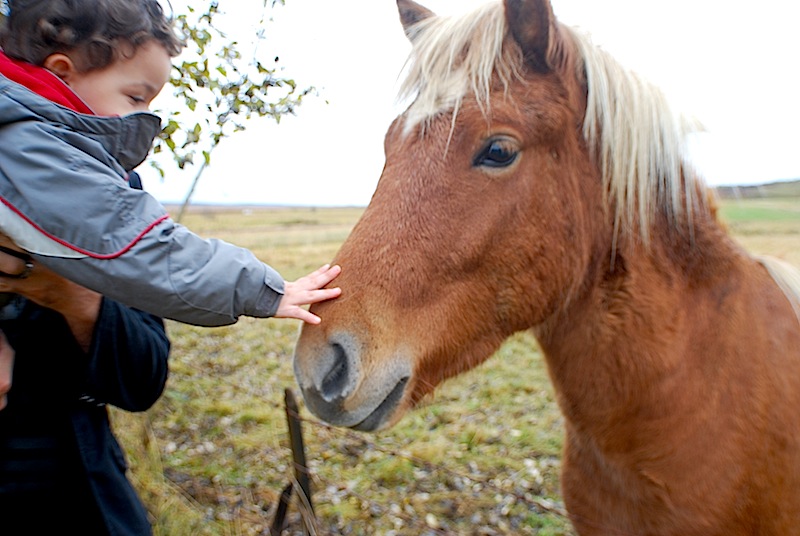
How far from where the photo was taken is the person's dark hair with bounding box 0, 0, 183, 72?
1531 millimetres

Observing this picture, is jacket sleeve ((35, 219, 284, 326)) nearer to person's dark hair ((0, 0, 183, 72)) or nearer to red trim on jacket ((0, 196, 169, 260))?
red trim on jacket ((0, 196, 169, 260))

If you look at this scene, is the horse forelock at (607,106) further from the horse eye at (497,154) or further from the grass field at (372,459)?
the grass field at (372,459)

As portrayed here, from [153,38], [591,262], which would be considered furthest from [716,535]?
[153,38]

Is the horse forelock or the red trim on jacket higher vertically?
the horse forelock

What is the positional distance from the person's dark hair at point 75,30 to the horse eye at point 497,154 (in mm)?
1154

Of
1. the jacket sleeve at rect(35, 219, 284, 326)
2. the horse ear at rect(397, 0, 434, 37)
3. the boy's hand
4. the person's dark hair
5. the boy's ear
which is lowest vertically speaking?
the boy's hand

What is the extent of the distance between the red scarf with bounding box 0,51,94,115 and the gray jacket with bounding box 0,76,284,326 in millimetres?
99

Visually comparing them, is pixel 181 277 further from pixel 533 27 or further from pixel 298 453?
pixel 298 453

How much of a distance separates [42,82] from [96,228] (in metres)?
0.50

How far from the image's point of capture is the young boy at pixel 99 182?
51.5 inches

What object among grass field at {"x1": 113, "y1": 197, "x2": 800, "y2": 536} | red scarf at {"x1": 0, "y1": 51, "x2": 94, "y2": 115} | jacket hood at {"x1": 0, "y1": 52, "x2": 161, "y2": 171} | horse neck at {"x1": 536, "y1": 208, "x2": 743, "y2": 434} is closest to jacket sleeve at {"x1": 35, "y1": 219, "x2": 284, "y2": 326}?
jacket hood at {"x1": 0, "y1": 52, "x2": 161, "y2": 171}

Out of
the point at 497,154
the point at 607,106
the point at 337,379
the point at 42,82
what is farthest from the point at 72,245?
the point at 607,106

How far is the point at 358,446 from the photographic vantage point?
5.07m

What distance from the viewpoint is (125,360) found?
1.62 metres
